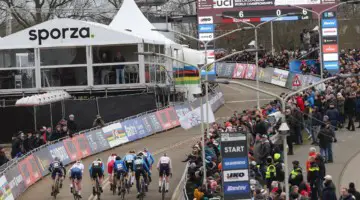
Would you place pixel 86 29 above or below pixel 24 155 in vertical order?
above

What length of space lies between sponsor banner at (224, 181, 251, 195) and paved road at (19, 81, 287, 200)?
5.87 metres

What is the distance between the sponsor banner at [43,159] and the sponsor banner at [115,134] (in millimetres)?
5466

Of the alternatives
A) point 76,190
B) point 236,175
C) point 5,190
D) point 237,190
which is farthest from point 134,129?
point 237,190

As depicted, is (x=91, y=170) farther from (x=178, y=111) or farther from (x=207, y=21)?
(x=207, y=21)

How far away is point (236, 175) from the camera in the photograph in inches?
826

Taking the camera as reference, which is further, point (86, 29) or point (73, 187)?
point (86, 29)

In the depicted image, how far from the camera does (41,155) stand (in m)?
31.0

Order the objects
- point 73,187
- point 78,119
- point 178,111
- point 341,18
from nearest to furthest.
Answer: point 73,187, point 78,119, point 178,111, point 341,18

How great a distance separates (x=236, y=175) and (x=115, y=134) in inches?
681

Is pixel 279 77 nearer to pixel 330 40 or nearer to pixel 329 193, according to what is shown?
pixel 330 40

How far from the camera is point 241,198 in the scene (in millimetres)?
20703

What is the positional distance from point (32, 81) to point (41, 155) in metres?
17.8

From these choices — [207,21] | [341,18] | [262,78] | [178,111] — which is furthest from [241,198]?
[341,18]

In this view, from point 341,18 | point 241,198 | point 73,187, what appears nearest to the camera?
point 241,198
